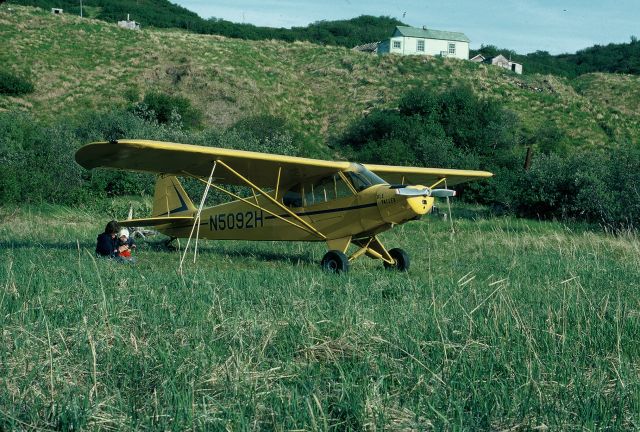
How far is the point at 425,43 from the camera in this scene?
84.3 metres

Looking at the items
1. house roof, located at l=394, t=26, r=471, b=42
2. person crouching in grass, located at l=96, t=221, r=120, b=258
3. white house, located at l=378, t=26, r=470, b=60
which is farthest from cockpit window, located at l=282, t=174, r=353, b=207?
house roof, located at l=394, t=26, r=471, b=42

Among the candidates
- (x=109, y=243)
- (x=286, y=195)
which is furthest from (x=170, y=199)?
(x=109, y=243)

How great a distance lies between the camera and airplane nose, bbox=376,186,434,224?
1152 cm

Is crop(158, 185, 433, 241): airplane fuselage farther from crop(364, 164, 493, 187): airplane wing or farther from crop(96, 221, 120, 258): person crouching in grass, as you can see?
crop(96, 221, 120, 258): person crouching in grass

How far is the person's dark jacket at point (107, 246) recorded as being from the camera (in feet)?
40.4

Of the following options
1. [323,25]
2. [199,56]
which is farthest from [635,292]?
[323,25]

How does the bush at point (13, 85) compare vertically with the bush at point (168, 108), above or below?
above

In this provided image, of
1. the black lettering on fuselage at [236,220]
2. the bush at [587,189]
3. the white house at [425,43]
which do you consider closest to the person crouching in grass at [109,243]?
the black lettering on fuselage at [236,220]

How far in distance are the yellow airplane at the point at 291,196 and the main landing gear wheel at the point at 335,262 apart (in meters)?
0.02

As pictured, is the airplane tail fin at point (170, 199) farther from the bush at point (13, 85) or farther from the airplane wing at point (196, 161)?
the bush at point (13, 85)

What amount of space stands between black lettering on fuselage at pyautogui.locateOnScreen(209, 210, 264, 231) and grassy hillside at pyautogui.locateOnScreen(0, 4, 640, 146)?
3591 centimetres

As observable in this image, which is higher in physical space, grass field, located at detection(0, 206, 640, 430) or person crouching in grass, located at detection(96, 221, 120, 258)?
grass field, located at detection(0, 206, 640, 430)

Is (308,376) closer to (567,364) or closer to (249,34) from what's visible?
(567,364)

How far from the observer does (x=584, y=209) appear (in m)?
24.1
